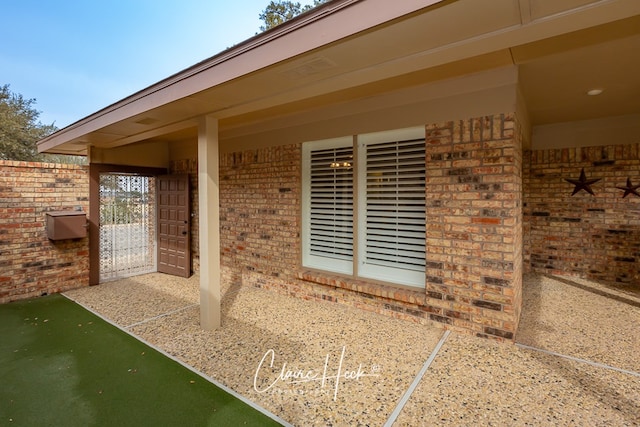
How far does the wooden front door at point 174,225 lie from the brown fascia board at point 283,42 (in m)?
2.64

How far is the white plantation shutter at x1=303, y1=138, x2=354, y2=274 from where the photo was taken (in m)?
4.33

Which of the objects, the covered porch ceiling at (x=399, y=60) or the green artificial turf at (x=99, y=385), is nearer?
the covered porch ceiling at (x=399, y=60)

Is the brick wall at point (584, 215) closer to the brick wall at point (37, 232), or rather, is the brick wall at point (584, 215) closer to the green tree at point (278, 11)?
the brick wall at point (37, 232)

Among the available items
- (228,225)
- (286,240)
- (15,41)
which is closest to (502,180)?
(286,240)

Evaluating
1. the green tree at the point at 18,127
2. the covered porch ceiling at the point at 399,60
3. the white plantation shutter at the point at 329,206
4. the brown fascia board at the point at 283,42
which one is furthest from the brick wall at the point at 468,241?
the green tree at the point at 18,127

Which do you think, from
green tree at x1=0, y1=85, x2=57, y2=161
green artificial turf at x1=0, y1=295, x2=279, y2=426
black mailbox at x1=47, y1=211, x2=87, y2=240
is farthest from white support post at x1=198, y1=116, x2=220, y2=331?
green tree at x1=0, y1=85, x2=57, y2=161

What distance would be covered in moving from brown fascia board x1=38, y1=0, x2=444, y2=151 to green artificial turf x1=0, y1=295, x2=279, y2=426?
8.00 ft

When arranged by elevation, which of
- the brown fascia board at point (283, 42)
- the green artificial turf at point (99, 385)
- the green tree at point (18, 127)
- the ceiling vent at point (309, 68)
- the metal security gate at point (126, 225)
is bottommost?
the green artificial turf at point (99, 385)

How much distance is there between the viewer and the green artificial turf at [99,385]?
2133mm

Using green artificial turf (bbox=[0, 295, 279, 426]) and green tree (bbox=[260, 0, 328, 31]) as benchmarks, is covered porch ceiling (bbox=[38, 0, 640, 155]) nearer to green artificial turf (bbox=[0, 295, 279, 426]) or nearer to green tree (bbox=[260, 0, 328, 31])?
green artificial turf (bbox=[0, 295, 279, 426])

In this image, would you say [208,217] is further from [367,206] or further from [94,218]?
[94,218]

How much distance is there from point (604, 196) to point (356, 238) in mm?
4332

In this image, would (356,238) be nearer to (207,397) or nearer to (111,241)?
(207,397)

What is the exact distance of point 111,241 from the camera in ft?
18.9
